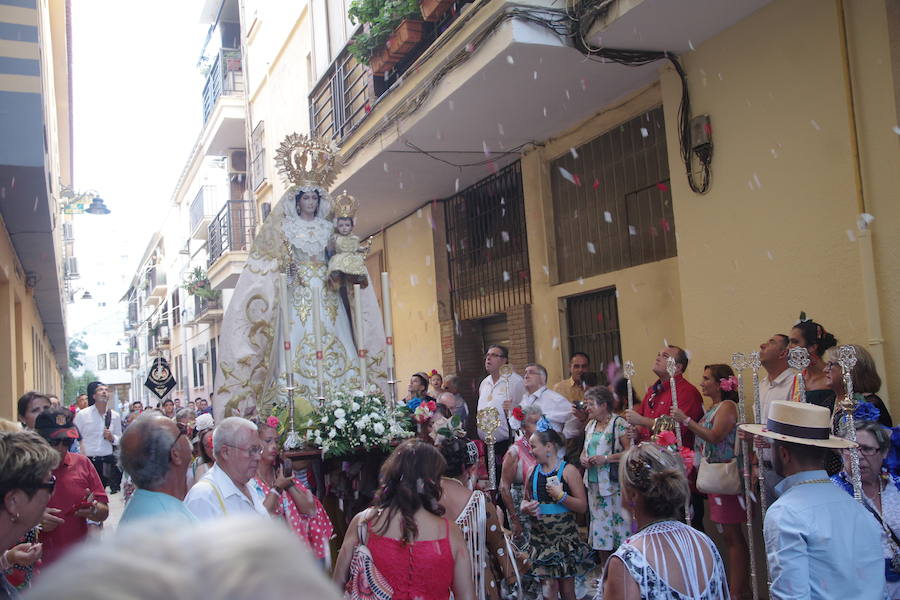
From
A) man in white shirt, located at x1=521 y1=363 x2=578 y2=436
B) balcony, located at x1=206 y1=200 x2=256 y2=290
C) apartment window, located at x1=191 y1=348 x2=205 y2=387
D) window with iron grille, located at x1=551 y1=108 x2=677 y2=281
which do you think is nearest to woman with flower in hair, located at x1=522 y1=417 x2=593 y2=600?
man in white shirt, located at x1=521 y1=363 x2=578 y2=436

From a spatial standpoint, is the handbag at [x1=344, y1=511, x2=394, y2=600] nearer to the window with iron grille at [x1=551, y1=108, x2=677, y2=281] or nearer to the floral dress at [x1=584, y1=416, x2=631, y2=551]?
the floral dress at [x1=584, y1=416, x2=631, y2=551]

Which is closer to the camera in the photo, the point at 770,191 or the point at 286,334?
the point at 286,334

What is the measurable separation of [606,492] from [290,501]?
9.56ft

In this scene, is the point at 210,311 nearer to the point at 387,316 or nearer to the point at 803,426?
the point at 387,316

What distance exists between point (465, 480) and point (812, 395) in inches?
92.9

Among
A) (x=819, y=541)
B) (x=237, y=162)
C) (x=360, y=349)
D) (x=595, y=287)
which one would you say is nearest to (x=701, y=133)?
(x=595, y=287)

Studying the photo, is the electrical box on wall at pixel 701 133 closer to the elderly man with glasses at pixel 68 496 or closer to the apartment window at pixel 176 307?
the elderly man with glasses at pixel 68 496

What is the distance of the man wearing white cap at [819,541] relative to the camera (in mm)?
2902

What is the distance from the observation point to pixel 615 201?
9.10 m

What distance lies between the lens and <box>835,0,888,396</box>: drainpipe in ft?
18.5

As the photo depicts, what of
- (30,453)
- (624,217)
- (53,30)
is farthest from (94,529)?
(53,30)

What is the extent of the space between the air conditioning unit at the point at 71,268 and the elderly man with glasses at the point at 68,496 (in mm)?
18744

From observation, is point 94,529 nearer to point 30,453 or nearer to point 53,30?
point 30,453

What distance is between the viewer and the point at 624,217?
898 cm
